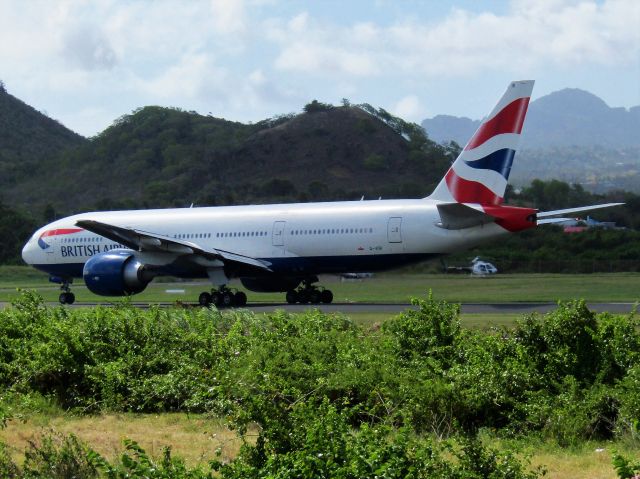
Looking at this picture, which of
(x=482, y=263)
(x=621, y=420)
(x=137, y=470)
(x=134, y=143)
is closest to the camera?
(x=137, y=470)

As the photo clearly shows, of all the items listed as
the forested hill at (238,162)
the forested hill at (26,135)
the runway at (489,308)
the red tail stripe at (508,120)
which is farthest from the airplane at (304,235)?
the forested hill at (26,135)

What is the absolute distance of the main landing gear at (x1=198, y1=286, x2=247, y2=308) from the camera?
3152 centimetres

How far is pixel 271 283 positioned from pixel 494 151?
874cm

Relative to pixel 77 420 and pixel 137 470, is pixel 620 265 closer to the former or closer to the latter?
pixel 77 420

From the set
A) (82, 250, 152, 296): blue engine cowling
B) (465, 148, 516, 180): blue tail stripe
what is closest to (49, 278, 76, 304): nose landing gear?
(82, 250, 152, 296): blue engine cowling

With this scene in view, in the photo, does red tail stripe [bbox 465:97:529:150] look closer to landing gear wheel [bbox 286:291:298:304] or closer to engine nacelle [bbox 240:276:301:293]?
landing gear wheel [bbox 286:291:298:304]

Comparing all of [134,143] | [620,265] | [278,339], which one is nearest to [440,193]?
[620,265]

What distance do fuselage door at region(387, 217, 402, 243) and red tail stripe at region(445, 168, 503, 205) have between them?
1799 mm

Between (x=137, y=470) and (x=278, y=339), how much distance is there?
17.1 ft

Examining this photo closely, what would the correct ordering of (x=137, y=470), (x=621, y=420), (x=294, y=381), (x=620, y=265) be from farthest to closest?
(x=620, y=265) → (x=294, y=381) → (x=621, y=420) → (x=137, y=470)

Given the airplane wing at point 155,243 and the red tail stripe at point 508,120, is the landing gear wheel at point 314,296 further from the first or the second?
the red tail stripe at point 508,120

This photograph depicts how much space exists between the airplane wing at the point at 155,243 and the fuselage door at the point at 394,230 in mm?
4643

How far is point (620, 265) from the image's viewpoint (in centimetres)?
4256

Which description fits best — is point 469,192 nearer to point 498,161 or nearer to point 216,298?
point 498,161
